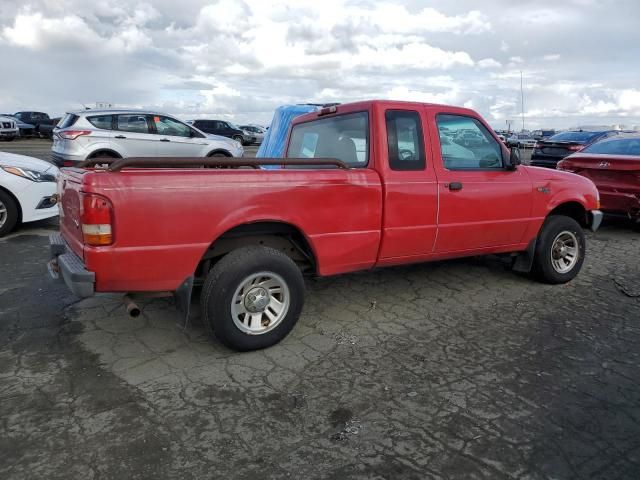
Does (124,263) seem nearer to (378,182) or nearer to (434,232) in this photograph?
(378,182)

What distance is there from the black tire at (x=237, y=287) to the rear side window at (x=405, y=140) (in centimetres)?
126

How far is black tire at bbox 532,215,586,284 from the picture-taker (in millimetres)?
5160

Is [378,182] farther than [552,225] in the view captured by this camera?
No

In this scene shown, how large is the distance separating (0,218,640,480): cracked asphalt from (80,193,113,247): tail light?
0.93 meters

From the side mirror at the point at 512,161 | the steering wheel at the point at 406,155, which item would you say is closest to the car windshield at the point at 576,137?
the side mirror at the point at 512,161

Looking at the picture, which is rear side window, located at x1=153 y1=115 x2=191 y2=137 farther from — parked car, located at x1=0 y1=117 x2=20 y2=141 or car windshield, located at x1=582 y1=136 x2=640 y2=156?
parked car, located at x1=0 y1=117 x2=20 y2=141

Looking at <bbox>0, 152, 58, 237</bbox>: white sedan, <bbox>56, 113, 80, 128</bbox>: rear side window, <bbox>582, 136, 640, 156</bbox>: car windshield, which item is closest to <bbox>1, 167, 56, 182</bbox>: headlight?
<bbox>0, 152, 58, 237</bbox>: white sedan

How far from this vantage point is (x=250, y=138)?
34969 millimetres

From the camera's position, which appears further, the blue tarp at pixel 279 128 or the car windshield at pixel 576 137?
the car windshield at pixel 576 137

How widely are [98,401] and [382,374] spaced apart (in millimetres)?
1775

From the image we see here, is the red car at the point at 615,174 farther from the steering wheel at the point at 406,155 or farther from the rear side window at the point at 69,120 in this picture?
the rear side window at the point at 69,120

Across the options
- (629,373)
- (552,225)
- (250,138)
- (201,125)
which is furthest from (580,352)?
(250,138)

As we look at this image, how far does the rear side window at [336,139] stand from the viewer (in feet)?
13.9

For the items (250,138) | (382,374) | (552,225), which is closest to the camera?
(382,374)
